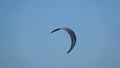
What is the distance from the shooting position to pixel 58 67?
4.85 ft

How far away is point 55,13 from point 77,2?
26cm

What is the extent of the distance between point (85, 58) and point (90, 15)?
17.9 inches

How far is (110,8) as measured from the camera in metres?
1.50

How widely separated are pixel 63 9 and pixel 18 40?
1.89ft

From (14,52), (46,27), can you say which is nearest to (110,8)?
(46,27)

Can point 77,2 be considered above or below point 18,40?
above

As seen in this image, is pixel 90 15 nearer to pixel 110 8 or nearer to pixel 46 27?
pixel 110 8

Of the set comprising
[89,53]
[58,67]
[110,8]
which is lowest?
[58,67]

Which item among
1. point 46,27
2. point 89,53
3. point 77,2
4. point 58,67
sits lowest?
point 58,67

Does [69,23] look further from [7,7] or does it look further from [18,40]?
[7,7]

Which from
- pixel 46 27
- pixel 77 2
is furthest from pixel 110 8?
pixel 46 27

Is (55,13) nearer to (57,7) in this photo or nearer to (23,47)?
(57,7)

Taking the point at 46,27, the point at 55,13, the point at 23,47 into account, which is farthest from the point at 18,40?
the point at 55,13

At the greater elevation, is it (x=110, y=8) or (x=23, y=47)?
(x=110, y=8)
